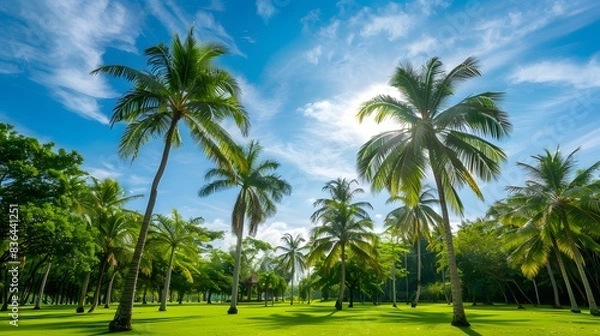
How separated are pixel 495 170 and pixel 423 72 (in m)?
5.48

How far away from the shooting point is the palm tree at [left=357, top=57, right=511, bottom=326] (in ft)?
47.4

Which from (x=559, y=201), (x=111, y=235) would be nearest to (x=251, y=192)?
(x=111, y=235)

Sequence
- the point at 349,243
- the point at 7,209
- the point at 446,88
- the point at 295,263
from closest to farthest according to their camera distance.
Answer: the point at 446,88 → the point at 7,209 → the point at 349,243 → the point at 295,263

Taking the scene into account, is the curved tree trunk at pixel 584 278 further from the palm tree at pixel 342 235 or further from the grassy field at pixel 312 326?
the palm tree at pixel 342 235

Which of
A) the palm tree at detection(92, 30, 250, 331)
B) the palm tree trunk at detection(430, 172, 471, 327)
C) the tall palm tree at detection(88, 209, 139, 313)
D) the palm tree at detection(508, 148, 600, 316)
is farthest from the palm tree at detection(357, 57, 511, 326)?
the tall palm tree at detection(88, 209, 139, 313)

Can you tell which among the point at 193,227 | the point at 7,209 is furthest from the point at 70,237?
the point at 193,227

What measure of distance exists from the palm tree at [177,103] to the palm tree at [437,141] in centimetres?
654

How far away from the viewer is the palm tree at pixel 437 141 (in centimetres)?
1445

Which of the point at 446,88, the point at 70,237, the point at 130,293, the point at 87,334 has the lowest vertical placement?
the point at 87,334

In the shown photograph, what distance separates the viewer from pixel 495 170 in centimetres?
1438

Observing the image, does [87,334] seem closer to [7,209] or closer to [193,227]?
[7,209]

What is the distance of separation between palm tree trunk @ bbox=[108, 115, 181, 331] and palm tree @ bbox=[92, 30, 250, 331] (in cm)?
4

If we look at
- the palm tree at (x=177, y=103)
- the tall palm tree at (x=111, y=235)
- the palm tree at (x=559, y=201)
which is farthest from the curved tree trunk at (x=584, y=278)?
the tall palm tree at (x=111, y=235)

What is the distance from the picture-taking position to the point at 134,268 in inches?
516
